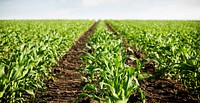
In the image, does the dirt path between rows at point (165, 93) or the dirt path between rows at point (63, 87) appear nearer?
the dirt path between rows at point (165, 93)

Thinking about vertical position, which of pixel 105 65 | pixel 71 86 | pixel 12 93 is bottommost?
pixel 71 86

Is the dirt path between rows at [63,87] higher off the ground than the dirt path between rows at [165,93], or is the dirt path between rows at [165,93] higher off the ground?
the dirt path between rows at [165,93]

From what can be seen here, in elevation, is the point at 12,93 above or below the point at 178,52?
below

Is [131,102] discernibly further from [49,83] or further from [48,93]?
[49,83]

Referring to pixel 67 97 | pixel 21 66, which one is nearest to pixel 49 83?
pixel 67 97

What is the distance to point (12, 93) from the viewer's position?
3.78 m

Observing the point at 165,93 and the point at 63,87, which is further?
the point at 63,87

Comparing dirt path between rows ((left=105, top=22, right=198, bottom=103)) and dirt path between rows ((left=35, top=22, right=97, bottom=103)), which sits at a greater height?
dirt path between rows ((left=105, top=22, right=198, bottom=103))

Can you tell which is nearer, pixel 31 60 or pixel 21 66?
pixel 21 66

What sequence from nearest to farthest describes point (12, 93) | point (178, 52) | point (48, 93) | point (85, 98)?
point (12, 93), point (85, 98), point (48, 93), point (178, 52)

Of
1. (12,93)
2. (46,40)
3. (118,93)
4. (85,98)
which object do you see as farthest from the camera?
(46,40)

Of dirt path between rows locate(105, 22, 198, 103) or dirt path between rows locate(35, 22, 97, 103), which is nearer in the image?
dirt path between rows locate(105, 22, 198, 103)

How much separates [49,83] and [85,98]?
143 centimetres

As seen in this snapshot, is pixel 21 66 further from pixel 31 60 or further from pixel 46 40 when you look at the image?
pixel 46 40
